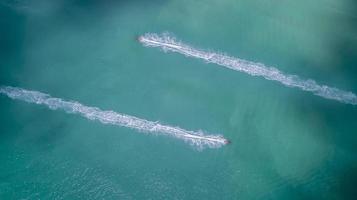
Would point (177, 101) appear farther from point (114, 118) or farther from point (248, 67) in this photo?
point (248, 67)

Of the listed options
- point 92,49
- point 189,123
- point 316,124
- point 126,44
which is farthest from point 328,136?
point 92,49

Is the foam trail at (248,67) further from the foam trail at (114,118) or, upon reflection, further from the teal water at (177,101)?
the foam trail at (114,118)

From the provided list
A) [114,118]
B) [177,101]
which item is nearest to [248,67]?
[177,101]

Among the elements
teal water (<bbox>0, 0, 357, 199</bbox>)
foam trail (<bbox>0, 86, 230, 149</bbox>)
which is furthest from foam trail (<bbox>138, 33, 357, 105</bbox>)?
foam trail (<bbox>0, 86, 230, 149</bbox>)

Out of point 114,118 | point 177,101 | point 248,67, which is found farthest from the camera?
point 248,67

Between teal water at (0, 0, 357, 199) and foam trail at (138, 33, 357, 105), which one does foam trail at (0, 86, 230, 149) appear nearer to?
teal water at (0, 0, 357, 199)

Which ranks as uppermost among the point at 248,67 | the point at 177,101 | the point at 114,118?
the point at 248,67

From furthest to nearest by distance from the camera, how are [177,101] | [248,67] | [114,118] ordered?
[248,67]
[177,101]
[114,118]
